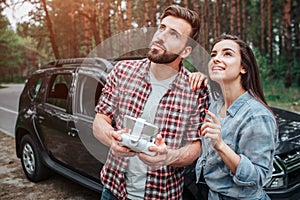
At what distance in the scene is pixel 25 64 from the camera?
54094mm

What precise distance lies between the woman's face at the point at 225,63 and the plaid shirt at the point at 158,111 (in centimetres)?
10

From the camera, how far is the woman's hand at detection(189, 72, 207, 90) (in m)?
1.45

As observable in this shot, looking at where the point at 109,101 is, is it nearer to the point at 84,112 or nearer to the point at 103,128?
the point at 103,128

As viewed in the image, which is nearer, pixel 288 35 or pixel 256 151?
pixel 256 151

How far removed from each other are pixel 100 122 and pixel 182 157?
1.47 feet

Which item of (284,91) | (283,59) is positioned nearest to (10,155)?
(284,91)

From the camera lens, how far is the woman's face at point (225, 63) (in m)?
1.43

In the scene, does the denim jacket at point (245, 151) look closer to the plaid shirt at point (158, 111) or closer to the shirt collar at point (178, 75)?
the plaid shirt at point (158, 111)

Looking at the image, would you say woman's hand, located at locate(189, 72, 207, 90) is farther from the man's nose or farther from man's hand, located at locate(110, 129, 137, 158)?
man's hand, located at locate(110, 129, 137, 158)

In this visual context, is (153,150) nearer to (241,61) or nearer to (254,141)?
(254,141)

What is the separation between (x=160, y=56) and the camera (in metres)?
1.35

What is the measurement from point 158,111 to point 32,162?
3.36 metres

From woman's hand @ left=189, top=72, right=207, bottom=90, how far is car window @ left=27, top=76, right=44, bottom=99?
3174mm

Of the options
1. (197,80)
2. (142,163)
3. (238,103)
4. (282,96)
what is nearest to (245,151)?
(238,103)
